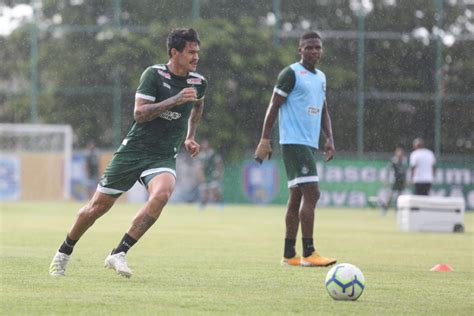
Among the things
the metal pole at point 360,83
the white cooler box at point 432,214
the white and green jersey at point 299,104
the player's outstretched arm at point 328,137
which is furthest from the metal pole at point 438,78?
the white and green jersey at point 299,104

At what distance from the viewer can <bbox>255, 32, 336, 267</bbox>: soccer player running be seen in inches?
465

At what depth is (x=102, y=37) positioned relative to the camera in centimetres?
3997

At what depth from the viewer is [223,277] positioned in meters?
10.3

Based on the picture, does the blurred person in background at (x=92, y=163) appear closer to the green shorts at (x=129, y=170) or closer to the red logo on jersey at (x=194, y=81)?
the red logo on jersey at (x=194, y=81)

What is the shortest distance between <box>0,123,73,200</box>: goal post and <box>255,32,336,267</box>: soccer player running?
86.9 feet

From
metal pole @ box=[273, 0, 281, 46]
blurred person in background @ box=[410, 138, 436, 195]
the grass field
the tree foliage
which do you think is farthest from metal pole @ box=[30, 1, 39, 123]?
the grass field

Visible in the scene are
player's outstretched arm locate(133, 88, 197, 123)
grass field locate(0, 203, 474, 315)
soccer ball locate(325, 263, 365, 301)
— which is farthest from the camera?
player's outstretched arm locate(133, 88, 197, 123)

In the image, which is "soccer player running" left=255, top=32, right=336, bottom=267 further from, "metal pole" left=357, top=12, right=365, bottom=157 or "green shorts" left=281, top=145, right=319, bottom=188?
"metal pole" left=357, top=12, right=365, bottom=157

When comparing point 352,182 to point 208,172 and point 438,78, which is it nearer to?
point 438,78

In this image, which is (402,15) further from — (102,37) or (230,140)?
(102,37)

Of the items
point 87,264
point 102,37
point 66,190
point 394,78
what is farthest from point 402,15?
point 87,264

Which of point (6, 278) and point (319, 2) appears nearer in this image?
point (6, 278)

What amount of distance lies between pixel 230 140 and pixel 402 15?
733 centimetres

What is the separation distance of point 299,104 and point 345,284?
389 centimetres
